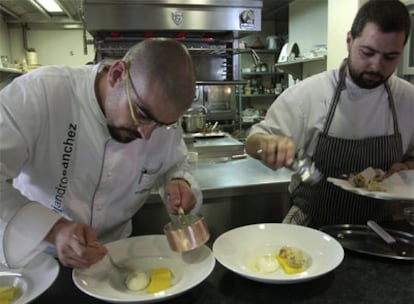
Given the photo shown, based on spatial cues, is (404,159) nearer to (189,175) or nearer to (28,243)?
(189,175)

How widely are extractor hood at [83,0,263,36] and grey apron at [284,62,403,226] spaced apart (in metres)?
1.36

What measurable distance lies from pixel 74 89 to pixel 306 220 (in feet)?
3.22

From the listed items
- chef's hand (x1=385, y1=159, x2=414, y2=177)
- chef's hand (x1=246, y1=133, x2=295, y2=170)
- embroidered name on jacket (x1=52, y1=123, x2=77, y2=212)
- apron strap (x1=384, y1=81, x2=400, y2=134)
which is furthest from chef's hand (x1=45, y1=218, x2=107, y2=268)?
apron strap (x1=384, y1=81, x2=400, y2=134)

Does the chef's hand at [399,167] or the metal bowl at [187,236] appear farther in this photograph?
the chef's hand at [399,167]

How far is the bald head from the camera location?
0.86 metres

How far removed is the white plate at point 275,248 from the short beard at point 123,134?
15.2 inches

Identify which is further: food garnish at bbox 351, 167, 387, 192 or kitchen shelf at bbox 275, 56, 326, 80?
kitchen shelf at bbox 275, 56, 326, 80

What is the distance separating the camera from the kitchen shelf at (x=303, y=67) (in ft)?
13.7

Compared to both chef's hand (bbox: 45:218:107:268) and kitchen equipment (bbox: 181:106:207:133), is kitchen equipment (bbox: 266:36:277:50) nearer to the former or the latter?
kitchen equipment (bbox: 181:106:207:133)

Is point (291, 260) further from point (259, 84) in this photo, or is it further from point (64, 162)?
point (259, 84)

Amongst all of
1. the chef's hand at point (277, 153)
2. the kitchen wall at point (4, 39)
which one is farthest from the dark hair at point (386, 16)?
the kitchen wall at point (4, 39)

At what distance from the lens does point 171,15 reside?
2518 mm

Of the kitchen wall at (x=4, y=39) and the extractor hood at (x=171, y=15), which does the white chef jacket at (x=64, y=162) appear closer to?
the extractor hood at (x=171, y=15)

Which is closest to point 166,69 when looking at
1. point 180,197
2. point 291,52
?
point 180,197
